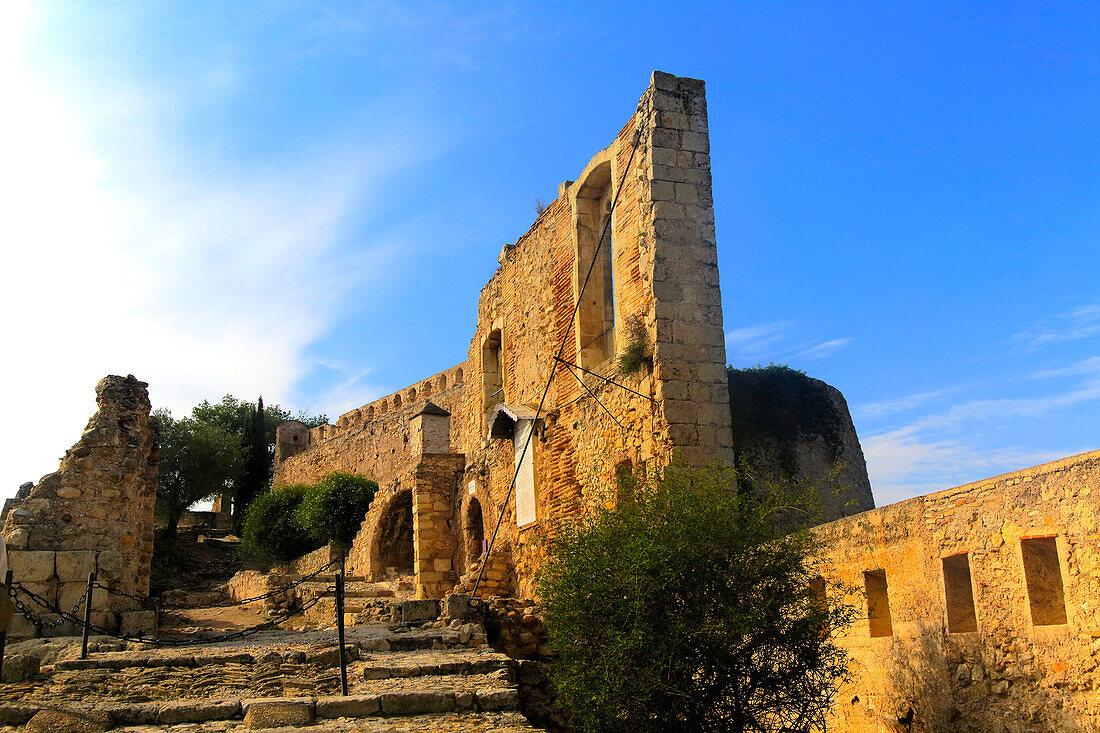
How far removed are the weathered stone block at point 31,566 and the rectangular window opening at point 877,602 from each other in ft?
27.6

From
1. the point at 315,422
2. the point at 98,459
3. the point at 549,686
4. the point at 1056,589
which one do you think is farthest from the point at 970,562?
the point at 315,422

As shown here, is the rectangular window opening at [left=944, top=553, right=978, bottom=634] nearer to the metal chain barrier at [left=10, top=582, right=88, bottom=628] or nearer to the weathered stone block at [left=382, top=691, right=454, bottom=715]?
the weathered stone block at [left=382, top=691, right=454, bottom=715]

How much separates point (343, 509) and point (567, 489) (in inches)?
589

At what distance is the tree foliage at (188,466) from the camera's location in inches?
1307

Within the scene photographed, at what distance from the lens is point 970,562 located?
6172 millimetres

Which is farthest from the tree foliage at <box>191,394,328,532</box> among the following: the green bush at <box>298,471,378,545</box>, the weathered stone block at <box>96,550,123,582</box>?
the weathered stone block at <box>96,550,123,582</box>

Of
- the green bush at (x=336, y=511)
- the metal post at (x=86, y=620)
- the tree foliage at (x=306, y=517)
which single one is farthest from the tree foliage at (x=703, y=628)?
the tree foliage at (x=306, y=517)

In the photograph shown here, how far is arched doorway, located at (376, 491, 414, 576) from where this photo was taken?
1892 cm

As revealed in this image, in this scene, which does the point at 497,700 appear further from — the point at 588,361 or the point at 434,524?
the point at 434,524

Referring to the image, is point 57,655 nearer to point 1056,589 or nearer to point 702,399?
point 702,399

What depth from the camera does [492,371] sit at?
1655 centimetres

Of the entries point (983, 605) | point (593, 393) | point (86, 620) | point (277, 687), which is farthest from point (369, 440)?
point (983, 605)

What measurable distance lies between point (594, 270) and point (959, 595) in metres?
6.90

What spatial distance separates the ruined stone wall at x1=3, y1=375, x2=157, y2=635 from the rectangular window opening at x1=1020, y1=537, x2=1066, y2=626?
9.10m
